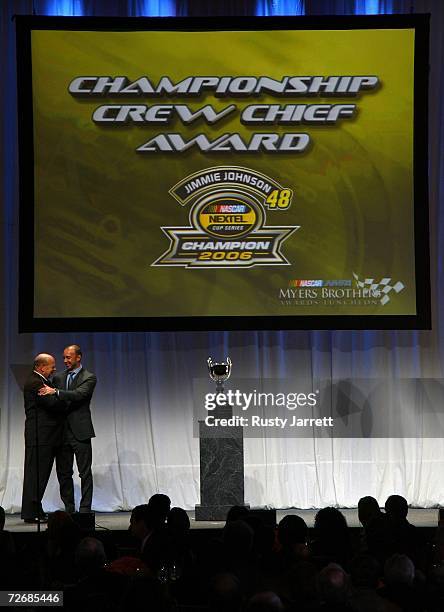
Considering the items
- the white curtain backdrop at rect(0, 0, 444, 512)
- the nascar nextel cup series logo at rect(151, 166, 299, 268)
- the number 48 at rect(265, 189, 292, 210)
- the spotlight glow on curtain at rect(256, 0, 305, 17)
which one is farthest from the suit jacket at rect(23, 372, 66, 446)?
the spotlight glow on curtain at rect(256, 0, 305, 17)

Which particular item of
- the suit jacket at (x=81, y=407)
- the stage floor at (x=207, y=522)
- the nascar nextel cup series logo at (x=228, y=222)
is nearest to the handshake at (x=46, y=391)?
the suit jacket at (x=81, y=407)

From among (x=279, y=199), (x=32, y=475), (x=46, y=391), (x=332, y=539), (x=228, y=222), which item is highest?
(x=279, y=199)

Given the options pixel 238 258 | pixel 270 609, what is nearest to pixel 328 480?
pixel 238 258

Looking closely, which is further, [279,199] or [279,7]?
[279,7]

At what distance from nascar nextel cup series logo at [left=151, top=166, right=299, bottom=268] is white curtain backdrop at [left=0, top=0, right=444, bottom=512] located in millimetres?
804

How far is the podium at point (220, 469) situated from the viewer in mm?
7891

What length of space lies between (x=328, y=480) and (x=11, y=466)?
2.66 metres

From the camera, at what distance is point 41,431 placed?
7969mm

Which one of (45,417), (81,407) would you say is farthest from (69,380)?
(45,417)

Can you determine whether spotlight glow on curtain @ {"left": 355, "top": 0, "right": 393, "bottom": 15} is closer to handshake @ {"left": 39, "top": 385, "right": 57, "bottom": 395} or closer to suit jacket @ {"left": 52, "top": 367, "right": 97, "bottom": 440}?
suit jacket @ {"left": 52, "top": 367, "right": 97, "bottom": 440}

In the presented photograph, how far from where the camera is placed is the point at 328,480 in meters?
9.20

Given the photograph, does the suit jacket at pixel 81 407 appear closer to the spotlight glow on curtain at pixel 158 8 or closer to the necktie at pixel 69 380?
the necktie at pixel 69 380

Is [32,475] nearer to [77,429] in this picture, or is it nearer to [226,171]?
[77,429]

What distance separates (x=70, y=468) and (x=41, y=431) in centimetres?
38
